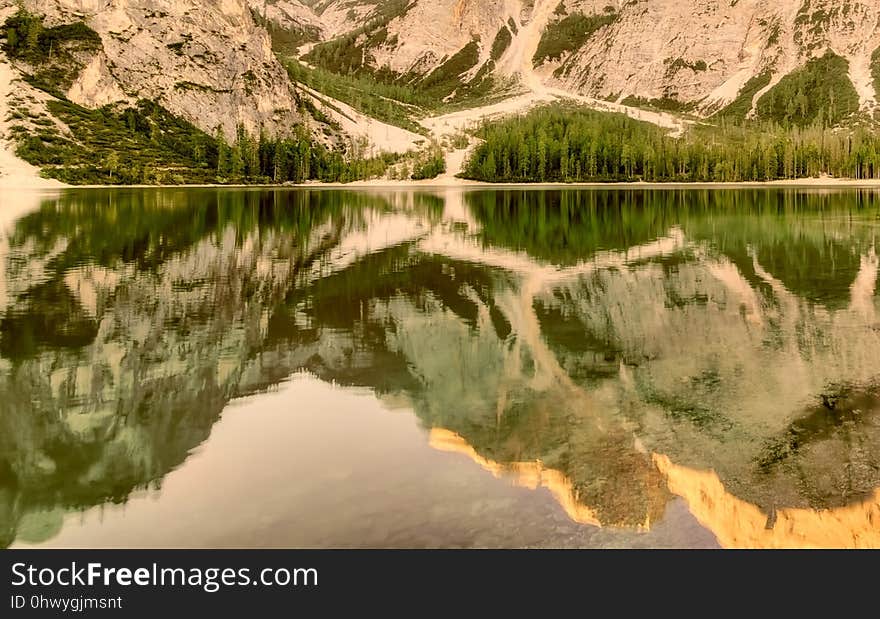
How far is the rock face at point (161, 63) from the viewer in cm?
18038

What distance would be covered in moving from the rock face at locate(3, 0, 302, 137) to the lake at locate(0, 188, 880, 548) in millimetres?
170657

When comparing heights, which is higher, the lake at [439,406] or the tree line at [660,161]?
the tree line at [660,161]

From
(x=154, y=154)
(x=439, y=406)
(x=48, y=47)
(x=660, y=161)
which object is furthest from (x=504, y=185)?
Answer: (x=439, y=406)

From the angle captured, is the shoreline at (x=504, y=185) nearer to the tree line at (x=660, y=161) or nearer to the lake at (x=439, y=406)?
the tree line at (x=660, y=161)

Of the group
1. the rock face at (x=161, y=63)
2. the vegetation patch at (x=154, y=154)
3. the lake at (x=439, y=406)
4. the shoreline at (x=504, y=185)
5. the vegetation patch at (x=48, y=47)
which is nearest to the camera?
the lake at (x=439, y=406)

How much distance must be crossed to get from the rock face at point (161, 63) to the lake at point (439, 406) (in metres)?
171

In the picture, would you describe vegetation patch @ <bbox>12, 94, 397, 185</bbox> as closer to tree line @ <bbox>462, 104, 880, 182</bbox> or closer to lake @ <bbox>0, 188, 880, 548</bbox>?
tree line @ <bbox>462, 104, 880, 182</bbox>

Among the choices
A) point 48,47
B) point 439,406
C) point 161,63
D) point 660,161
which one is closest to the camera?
point 439,406

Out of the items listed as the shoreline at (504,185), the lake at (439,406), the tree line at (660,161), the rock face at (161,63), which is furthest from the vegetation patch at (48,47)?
the lake at (439,406)

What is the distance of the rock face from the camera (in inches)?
7101

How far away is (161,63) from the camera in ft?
620

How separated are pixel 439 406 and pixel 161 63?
197379 millimetres

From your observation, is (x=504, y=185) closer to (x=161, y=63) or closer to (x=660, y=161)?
(x=660, y=161)

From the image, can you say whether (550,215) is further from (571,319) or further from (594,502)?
(594,502)
